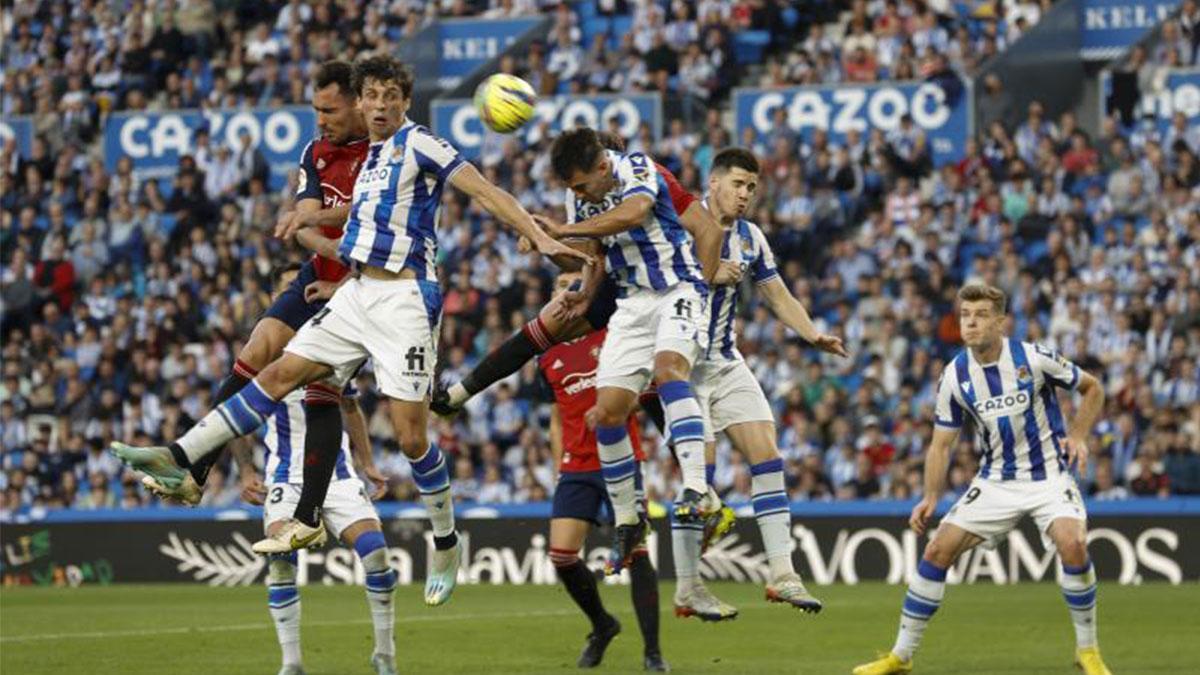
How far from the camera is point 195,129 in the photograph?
32375 mm

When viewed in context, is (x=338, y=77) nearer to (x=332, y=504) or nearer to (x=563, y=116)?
(x=332, y=504)

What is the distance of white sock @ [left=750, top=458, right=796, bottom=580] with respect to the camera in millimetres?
13141

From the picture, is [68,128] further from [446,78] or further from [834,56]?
[834,56]

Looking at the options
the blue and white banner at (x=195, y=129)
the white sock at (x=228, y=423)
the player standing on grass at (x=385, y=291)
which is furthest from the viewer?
the blue and white banner at (x=195, y=129)

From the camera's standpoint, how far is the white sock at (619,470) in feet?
42.2

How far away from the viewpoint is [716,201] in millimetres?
13297

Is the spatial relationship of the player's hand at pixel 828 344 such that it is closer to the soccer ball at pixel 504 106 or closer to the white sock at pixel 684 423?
the white sock at pixel 684 423

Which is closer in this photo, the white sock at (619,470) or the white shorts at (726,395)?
the white sock at (619,470)

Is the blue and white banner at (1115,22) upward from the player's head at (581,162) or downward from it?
upward

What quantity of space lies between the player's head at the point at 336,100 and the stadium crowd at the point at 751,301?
11.9 meters

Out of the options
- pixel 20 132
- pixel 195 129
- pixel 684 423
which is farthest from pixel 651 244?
pixel 20 132

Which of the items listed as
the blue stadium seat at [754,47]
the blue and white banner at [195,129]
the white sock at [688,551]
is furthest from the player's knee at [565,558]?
the blue and white banner at [195,129]

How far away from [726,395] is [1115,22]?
1797cm

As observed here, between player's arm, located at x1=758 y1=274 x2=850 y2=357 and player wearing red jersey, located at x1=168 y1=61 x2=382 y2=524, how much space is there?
2.59 m
